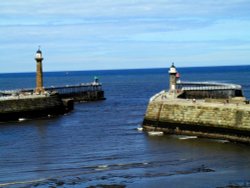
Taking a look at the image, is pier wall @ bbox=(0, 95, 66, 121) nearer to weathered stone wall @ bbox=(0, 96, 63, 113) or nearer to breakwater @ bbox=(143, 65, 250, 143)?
weathered stone wall @ bbox=(0, 96, 63, 113)

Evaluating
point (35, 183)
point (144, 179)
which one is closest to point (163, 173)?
point (144, 179)

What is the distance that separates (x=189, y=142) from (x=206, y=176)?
11.7 metres

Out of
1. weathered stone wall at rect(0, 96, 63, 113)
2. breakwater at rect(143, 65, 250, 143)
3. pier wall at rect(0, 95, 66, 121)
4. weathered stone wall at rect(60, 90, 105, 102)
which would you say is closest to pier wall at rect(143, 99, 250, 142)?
breakwater at rect(143, 65, 250, 143)

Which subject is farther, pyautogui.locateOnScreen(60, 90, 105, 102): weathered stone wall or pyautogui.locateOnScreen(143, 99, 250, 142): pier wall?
pyautogui.locateOnScreen(60, 90, 105, 102): weathered stone wall

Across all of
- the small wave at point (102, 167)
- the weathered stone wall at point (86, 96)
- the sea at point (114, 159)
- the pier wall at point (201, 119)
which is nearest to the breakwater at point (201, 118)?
the pier wall at point (201, 119)

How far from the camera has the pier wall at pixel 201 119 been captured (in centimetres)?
4029

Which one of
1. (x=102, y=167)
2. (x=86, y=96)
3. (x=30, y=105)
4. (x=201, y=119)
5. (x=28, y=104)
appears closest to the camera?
(x=102, y=167)

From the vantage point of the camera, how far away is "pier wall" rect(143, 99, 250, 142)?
1586 inches

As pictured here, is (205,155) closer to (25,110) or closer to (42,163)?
(42,163)

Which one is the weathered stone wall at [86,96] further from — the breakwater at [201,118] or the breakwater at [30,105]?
the breakwater at [201,118]

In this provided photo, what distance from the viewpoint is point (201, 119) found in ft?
145

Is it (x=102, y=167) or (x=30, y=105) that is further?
(x=30, y=105)

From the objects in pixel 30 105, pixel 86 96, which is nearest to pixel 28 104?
pixel 30 105

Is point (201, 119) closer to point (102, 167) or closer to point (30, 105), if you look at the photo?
point (102, 167)
